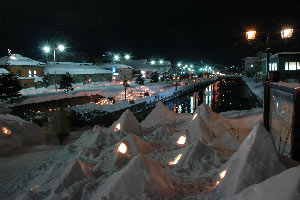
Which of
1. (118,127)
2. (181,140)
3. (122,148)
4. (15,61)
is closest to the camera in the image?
(122,148)

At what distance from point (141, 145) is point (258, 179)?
6.74 metres

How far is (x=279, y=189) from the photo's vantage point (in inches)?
157

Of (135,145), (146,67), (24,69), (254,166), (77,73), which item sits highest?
(146,67)

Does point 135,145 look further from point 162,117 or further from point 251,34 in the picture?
point 162,117

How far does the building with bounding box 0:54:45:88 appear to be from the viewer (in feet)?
133

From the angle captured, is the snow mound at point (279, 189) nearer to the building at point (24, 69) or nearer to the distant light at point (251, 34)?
the distant light at point (251, 34)

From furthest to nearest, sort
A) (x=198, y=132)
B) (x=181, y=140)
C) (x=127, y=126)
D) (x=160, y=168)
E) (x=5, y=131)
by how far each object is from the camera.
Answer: (x=5, y=131), (x=127, y=126), (x=181, y=140), (x=198, y=132), (x=160, y=168)

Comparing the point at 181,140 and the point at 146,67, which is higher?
the point at 146,67

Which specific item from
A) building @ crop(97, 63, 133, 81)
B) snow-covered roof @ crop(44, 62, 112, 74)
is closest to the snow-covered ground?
snow-covered roof @ crop(44, 62, 112, 74)

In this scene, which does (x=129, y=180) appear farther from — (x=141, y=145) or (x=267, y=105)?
(x=267, y=105)

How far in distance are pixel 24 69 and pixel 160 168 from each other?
41037 mm

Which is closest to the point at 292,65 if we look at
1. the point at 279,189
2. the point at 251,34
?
the point at 251,34

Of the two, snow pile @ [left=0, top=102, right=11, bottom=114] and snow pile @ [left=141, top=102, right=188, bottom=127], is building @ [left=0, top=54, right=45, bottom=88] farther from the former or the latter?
snow pile @ [left=141, top=102, right=188, bottom=127]

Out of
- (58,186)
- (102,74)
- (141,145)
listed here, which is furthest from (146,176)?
(102,74)
